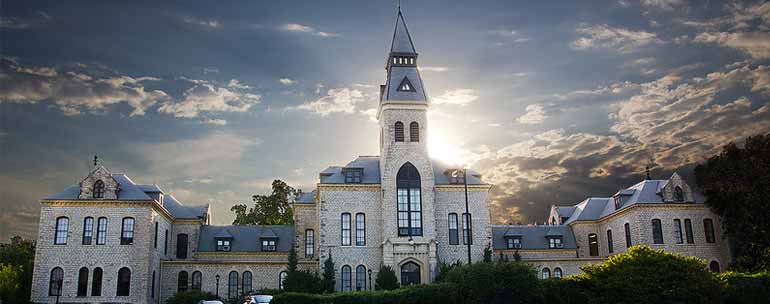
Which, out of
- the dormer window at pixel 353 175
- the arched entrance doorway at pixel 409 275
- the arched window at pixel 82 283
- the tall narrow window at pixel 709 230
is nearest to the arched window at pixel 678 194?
the tall narrow window at pixel 709 230

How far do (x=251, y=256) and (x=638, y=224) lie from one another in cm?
2946

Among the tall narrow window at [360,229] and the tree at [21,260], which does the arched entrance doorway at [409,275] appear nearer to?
the tall narrow window at [360,229]

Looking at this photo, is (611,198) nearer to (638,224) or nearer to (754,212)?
(638,224)

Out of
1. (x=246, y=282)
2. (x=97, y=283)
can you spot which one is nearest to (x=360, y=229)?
(x=246, y=282)

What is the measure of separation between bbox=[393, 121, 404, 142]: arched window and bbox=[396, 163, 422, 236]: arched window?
1998 millimetres

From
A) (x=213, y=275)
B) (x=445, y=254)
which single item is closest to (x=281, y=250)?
(x=213, y=275)

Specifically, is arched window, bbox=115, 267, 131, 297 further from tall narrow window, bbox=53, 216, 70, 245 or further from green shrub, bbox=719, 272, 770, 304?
green shrub, bbox=719, 272, 770, 304

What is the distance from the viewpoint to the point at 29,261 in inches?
2173

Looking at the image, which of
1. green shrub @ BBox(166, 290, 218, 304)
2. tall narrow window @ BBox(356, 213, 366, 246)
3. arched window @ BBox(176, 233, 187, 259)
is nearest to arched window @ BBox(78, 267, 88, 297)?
green shrub @ BBox(166, 290, 218, 304)

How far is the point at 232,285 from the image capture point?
5191 centimetres

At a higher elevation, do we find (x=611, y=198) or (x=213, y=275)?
(x=611, y=198)

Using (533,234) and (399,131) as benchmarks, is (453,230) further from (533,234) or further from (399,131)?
(533,234)

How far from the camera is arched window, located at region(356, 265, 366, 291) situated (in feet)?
164

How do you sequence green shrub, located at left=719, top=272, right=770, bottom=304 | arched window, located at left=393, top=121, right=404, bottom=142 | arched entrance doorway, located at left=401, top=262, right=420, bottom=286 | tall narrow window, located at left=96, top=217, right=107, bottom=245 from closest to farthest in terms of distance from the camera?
green shrub, located at left=719, top=272, right=770, bottom=304
tall narrow window, located at left=96, top=217, right=107, bottom=245
arched entrance doorway, located at left=401, top=262, right=420, bottom=286
arched window, located at left=393, top=121, right=404, bottom=142
